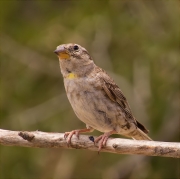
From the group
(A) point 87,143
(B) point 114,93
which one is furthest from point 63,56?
(A) point 87,143

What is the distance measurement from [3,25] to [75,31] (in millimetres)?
1296

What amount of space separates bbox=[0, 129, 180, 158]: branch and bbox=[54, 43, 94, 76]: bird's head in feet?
2.50

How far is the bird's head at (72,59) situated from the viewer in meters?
6.13

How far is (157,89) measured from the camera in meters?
8.44

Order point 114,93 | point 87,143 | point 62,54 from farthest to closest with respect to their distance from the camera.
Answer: point 114,93, point 62,54, point 87,143

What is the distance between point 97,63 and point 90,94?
2967mm

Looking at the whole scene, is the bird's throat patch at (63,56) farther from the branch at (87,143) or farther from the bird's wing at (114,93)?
the branch at (87,143)

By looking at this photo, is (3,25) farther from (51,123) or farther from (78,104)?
(78,104)

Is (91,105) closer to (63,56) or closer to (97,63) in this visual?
(63,56)

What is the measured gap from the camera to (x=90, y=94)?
616 cm

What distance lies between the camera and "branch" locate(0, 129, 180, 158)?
5.41m

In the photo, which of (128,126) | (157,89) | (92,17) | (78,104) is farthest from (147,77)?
(78,104)

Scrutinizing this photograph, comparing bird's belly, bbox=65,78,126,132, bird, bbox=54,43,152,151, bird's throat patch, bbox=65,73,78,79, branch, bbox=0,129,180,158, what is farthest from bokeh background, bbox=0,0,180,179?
branch, bbox=0,129,180,158

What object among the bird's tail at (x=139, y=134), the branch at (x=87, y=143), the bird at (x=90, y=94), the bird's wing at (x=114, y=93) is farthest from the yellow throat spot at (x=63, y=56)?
the bird's tail at (x=139, y=134)
